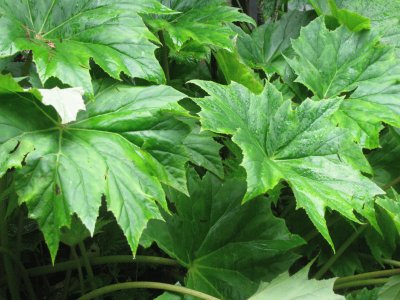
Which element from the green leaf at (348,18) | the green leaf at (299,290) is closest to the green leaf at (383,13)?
the green leaf at (348,18)

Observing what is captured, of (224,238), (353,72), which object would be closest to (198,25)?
(353,72)

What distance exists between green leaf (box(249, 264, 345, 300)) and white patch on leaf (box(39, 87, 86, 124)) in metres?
0.55

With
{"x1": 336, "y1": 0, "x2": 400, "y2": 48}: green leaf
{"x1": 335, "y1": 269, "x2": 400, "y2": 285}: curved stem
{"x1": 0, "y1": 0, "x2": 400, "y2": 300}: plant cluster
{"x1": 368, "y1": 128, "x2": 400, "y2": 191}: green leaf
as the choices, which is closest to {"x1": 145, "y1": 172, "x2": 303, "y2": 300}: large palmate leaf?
{"x1": 0, "y1": 0, "x2": 400, "y2": 300}: plant cluster

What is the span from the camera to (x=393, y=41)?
1742 mm

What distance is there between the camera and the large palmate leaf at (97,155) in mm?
950

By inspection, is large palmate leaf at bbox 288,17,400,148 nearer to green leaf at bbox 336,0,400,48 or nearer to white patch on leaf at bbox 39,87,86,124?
green leaf at bbox 336,0,400,48

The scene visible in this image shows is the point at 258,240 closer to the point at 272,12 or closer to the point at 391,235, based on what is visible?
the point at 391,235

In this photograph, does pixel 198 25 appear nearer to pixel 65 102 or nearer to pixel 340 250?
pixel 65 102

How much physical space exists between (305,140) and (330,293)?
0.35 m

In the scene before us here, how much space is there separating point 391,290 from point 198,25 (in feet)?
2.83

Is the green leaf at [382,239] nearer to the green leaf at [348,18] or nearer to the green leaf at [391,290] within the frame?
the green leaf at [391,290]

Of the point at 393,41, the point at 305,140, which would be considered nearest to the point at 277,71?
the point at 393,41

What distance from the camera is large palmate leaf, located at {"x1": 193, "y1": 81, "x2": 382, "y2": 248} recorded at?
1091 millimetres

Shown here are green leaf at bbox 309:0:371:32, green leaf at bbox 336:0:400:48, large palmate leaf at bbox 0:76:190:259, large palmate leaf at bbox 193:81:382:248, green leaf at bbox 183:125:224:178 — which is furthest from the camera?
green leaf at bbox 336:0:400:48
